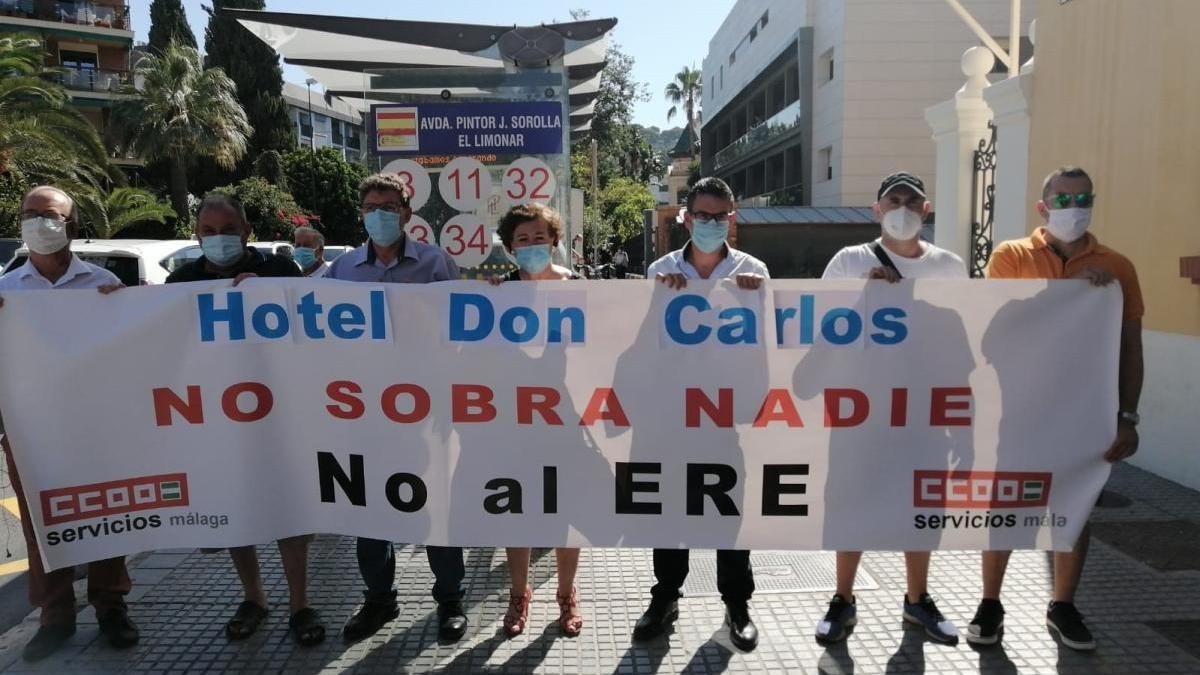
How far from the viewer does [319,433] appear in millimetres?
3660

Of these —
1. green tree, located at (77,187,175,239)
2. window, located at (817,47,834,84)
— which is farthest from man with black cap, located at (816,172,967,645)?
window, located at (817,47,834,84)

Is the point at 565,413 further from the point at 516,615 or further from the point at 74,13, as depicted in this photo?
the point at 74,13

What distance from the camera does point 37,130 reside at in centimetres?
2023

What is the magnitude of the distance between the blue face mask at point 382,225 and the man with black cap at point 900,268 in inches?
76.3

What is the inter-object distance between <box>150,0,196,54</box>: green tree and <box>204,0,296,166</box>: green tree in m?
1.47

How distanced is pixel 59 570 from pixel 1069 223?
181 inches

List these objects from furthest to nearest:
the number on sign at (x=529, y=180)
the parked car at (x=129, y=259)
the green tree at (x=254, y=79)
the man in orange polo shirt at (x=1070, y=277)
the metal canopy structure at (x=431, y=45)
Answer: the green tree at (x=254, y=79) → the parked car at (x=129, y=259) → the metal canopy structure at (x=431, y=45) → the number on sign at (x=529, y=180) → the man in orange polo shirt at (x=1070, y=277)

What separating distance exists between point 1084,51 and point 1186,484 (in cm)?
344

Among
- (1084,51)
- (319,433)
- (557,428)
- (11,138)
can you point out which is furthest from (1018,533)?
(11,138)

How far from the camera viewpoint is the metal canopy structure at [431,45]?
6781 millimetres

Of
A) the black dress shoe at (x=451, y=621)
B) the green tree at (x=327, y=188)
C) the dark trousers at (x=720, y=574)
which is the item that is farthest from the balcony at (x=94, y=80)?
the dark trousers at (x=720, y=574)

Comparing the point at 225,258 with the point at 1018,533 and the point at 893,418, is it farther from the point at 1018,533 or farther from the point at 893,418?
the point at 1018,533

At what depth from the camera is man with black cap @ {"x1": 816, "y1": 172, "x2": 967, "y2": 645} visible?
11.7 ft

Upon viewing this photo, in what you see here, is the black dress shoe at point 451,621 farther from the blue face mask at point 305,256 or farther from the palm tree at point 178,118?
the palm tree at point 178,118
